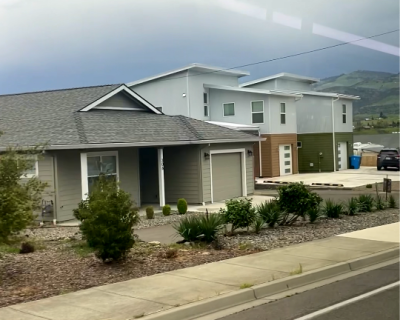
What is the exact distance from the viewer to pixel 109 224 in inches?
411

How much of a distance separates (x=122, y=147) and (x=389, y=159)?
83.1 feet

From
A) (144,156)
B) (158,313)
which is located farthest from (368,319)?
(144,156)

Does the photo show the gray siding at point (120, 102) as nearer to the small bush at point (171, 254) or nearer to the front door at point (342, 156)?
the small bush at point (171, 254)

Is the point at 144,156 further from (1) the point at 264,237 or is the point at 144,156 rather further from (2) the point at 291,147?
(2) the point at 291,147

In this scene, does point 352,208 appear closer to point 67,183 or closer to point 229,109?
point 67,183

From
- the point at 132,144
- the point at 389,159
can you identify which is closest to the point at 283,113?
the point at 389,159

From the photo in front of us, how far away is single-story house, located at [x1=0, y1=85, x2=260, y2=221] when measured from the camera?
1891cm

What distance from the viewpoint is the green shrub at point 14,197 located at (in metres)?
8.95

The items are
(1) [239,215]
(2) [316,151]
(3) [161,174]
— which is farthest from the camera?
(2) [316,151]

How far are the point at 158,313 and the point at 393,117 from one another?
67251mm

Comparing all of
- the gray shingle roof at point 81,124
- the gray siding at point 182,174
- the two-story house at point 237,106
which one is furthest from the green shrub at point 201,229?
the two-story house at point 237,106

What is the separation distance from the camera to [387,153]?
40000 mm

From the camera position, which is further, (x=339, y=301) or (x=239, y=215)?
(x=239, y=215)

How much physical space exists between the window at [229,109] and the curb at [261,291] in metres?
25.3
